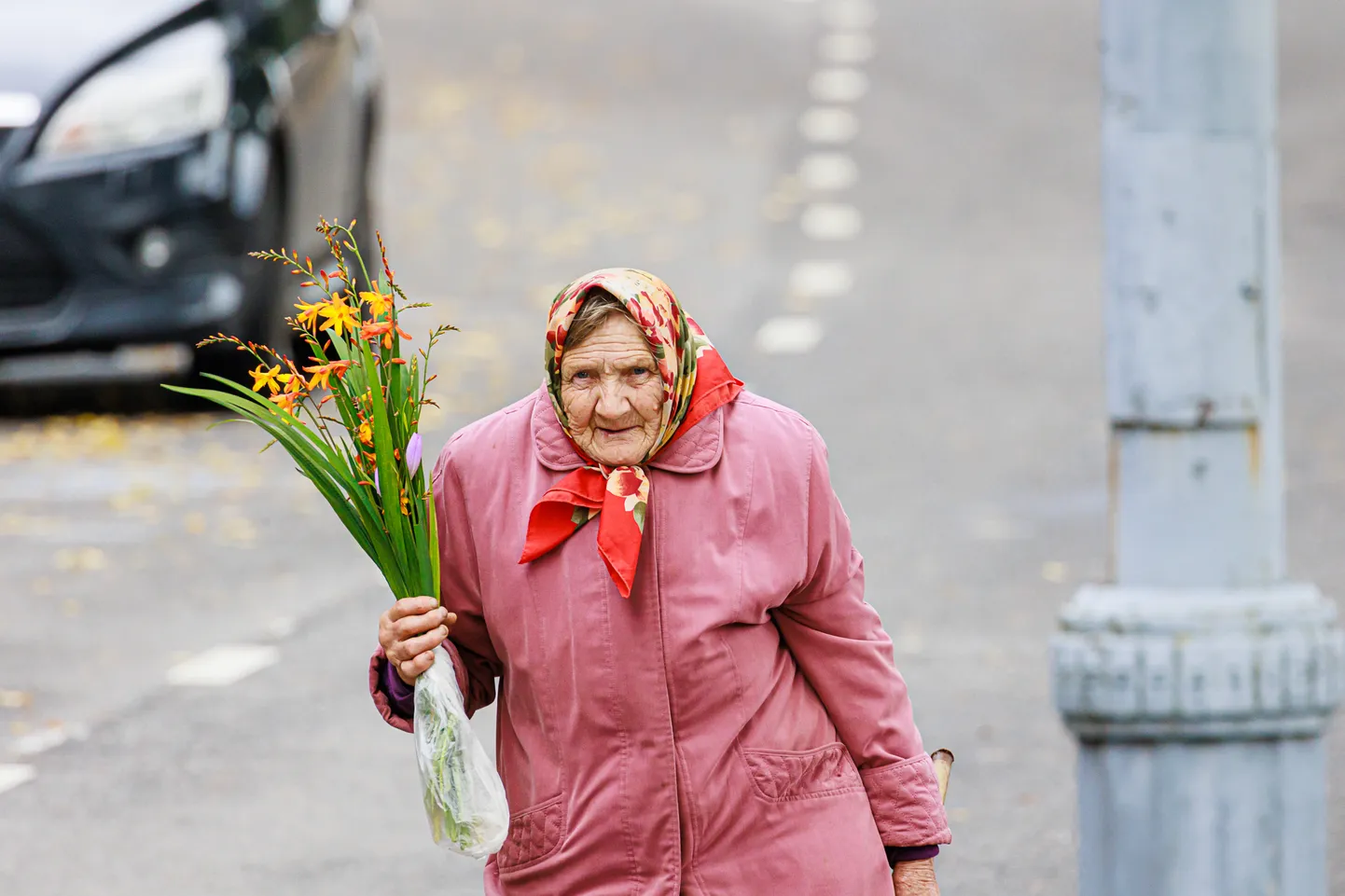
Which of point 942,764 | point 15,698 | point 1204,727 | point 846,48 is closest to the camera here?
point 942,764

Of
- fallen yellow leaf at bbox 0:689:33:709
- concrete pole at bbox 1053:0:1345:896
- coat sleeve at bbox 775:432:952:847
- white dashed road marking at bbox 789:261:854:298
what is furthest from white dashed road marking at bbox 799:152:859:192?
coat sleeve at bbox 775:432:952:847

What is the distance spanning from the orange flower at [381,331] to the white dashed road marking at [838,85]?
16.9 m

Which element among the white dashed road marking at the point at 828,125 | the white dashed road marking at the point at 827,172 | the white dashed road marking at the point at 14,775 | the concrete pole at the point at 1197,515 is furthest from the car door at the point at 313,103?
the concrete pole at the point at 1197,515

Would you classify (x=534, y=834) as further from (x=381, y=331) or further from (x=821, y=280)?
(x=821, y=280)

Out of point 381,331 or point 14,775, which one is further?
point 14,775

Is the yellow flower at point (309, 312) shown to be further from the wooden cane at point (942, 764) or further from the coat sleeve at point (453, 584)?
the wooden cane at point (942, 764)

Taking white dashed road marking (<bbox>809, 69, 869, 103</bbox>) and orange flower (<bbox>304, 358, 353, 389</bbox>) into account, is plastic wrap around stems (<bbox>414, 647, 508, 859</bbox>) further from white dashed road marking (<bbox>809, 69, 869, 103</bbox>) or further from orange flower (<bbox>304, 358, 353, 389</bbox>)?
white dashed road marking (<bbox>809, 69, 869, 103</bbox>)

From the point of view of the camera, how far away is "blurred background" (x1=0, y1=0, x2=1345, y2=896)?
686cm

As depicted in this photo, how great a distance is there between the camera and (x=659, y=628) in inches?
137

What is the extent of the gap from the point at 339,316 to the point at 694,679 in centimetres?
70

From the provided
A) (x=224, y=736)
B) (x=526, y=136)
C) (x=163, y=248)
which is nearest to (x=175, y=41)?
(x=163, y=248)

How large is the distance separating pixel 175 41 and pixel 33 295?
1342mm

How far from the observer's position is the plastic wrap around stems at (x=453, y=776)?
11.4 ft

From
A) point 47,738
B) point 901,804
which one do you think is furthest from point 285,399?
point 47,738
